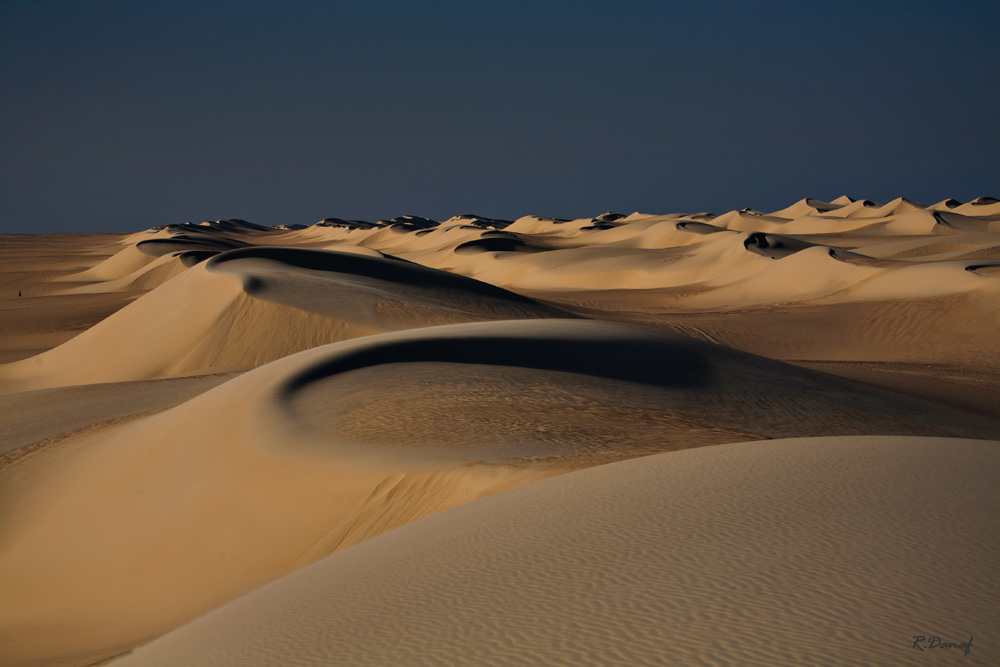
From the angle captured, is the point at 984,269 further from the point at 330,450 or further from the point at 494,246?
the point at 494,246

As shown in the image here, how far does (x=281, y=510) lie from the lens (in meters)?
6.36

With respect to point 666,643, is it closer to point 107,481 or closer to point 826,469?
point 826,469

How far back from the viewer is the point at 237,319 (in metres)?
15.7

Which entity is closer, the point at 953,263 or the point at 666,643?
the point at 666,643

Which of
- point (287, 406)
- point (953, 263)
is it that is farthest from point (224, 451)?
point (953, 263)

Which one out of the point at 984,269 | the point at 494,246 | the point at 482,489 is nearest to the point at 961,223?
the point at 494,246

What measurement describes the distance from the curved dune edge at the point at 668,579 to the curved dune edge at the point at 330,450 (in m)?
1.57

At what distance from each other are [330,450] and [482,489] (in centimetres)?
169

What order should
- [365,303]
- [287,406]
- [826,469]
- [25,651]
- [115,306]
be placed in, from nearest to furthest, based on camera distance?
[826,469]
[25,651]
[287,406]
[365,303]
[115,306]

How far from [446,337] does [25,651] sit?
556 cm

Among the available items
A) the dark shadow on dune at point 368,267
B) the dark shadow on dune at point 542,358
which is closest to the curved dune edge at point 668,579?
the dark shadow on dune at point 542,358

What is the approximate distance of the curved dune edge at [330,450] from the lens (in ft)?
19.7

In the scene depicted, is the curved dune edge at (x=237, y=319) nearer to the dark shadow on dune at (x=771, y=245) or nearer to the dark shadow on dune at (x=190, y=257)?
the dark shadow on dune at (x=771, y=245)
